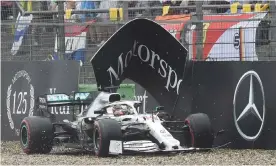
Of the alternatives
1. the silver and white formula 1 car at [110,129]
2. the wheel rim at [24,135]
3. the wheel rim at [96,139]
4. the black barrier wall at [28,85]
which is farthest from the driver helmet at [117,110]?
the black barrier wall at [28,85]

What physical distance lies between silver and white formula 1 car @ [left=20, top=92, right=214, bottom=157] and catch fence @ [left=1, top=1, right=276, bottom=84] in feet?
6.11

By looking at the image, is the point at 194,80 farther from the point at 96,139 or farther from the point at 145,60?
the point at 96,139

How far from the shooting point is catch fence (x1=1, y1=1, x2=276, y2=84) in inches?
508

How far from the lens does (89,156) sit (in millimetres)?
10898

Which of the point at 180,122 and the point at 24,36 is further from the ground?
the point at 24,36

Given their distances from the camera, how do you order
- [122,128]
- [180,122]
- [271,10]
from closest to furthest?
1. [122,128]
2. [180,122]
3. [271,10]

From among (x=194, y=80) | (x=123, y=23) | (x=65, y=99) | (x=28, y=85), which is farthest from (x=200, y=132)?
(x=28, y=85)

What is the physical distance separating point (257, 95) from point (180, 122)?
1.35 m

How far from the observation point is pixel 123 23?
1375 cm

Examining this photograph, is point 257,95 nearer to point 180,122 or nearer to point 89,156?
point 180,122

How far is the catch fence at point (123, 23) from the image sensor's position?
42.3ft

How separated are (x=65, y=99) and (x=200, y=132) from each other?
2.33 metres

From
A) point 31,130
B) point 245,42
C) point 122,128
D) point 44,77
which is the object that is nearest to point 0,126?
point 44,77

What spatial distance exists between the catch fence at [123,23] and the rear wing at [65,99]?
166 cm
